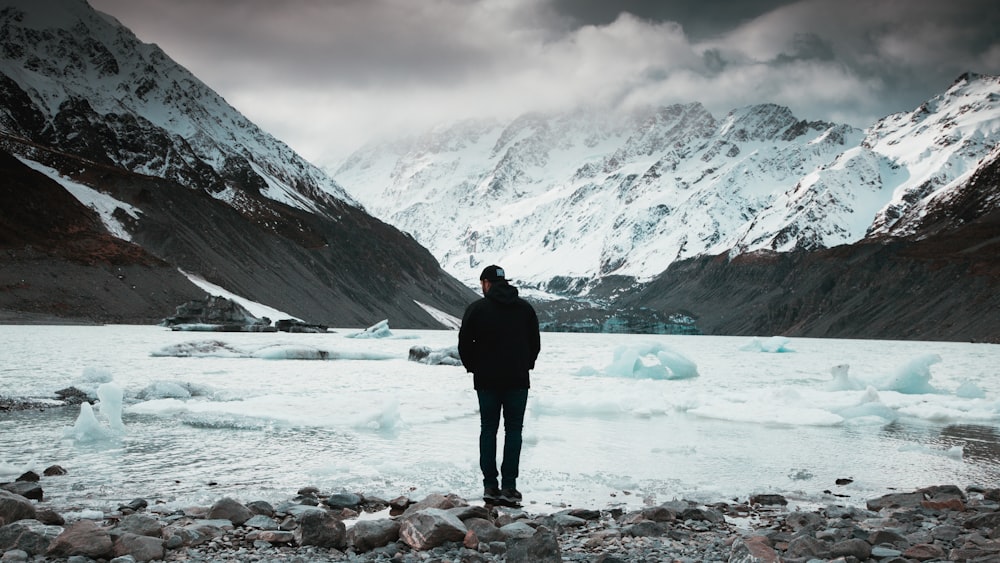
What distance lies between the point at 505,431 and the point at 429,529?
2.45 m

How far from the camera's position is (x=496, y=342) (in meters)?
8.69

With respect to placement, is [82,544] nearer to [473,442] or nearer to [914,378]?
[473,442]

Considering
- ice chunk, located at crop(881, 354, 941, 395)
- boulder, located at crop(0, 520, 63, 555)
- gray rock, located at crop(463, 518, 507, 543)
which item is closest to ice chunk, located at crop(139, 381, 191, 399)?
boulder, located at crop(0, 520, 63, 555)

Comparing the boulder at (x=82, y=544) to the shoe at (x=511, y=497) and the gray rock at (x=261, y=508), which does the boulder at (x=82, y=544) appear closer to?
the gray rock at (x=261, y=508)

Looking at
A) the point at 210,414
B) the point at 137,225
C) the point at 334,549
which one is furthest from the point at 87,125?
the point at 334,549

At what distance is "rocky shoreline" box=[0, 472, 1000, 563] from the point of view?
19.8 ft

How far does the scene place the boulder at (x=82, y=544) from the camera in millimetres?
5891

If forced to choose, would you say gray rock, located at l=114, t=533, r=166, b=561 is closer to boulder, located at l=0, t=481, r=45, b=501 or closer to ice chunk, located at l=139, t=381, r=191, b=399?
boulder, located at l=0, t=481, r=45, b=501

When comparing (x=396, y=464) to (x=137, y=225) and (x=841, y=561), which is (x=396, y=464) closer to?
(x=841, y=561)

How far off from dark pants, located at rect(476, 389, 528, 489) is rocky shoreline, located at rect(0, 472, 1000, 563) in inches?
20.8

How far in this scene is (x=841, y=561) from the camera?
5695 mm

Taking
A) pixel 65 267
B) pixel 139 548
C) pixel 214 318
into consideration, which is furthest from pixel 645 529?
pixel 65 267

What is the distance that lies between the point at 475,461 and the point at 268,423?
18.5ft

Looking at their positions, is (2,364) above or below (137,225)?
below
